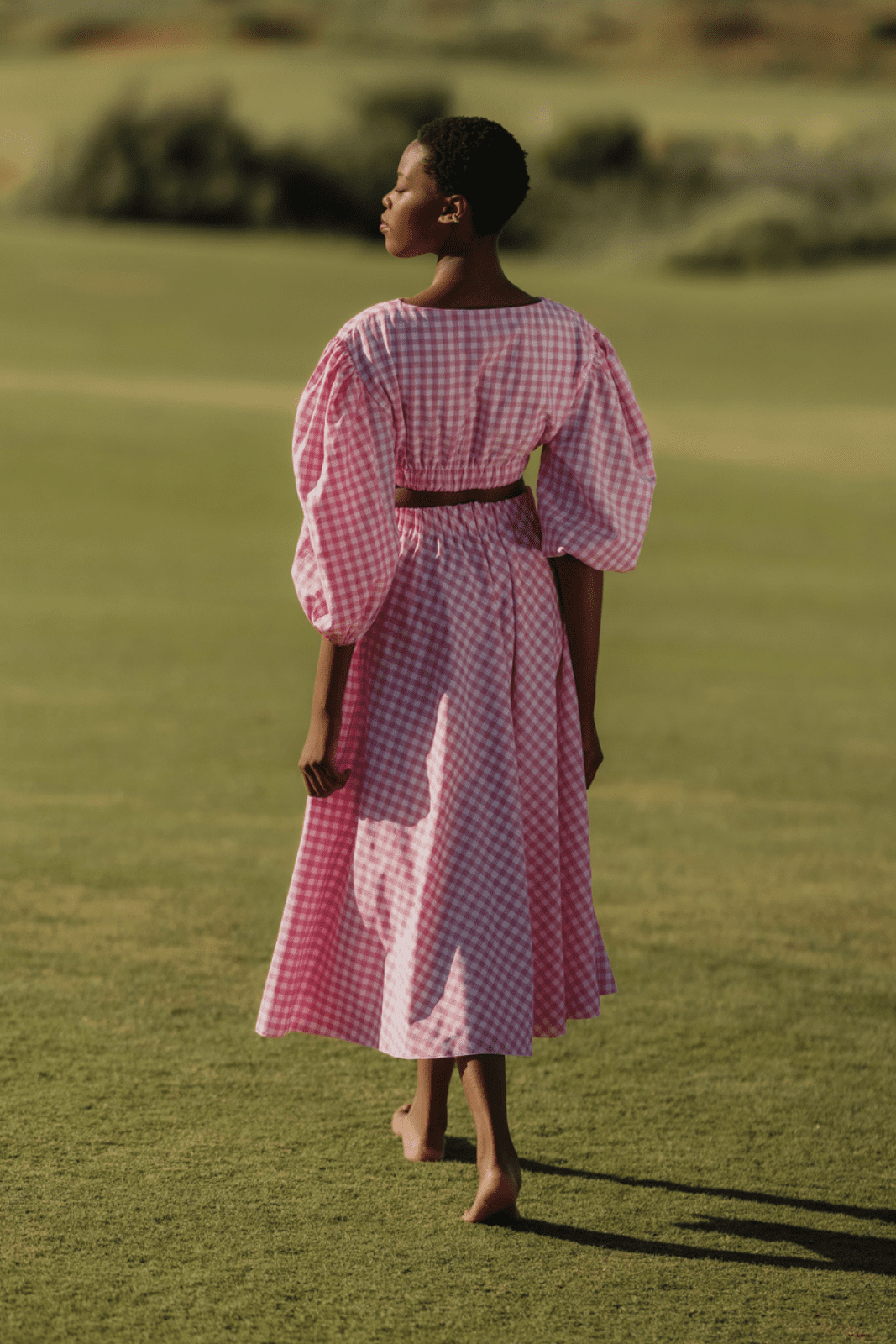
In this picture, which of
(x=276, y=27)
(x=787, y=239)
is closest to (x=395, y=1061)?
(x=787, y=239)

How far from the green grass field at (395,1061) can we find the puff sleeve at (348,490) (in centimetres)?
108

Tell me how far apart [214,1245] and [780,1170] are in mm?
1127

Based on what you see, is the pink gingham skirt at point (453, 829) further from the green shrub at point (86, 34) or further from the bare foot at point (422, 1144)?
the green shrub at point (86, 34)

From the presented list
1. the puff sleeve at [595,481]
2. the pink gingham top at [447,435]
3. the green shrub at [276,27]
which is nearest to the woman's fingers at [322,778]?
the pink gingham top at [447,435]

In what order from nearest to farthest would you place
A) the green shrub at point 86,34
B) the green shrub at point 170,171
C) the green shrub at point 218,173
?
the green shrub at point 170,171 < the green shrub at point 218,173 < the green shrub at point 86,34

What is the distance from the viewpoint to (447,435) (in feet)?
10.4

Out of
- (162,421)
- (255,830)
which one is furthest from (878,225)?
(255,830)

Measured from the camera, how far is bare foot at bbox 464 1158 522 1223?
308 cm

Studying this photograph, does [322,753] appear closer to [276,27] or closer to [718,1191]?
[718,1191]

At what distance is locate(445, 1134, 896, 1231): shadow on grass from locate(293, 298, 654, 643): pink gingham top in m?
1.08

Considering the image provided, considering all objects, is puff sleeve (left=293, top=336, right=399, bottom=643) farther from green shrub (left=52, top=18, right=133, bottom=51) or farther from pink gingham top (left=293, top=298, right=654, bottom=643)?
green shrub (left=52, top=18, right=133, bottom=51)

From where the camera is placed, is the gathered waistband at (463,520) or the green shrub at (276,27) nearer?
the gathered waistband at (463,520)

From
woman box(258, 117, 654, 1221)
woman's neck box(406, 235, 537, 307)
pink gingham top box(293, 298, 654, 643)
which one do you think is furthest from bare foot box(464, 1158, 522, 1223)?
woman's neck box(406, 235, 537, 307)

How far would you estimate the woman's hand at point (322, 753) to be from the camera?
320 centimetres
